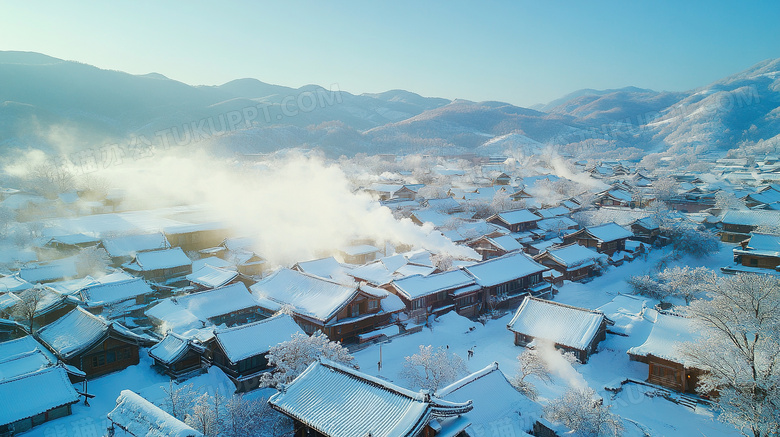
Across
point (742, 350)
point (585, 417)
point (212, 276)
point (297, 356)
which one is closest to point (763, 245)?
point (742, 350)

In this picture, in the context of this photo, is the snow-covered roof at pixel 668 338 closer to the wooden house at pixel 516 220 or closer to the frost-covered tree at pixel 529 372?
the frost-covered tree at pixel 529 372

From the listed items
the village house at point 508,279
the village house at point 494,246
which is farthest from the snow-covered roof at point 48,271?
the village house at point 494,246

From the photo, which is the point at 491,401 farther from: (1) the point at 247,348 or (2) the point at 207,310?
(2) the point at 207,310

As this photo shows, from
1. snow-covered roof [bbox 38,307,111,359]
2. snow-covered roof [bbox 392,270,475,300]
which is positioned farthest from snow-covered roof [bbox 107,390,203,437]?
snow-covered roof [bbox 392,270,475,300]

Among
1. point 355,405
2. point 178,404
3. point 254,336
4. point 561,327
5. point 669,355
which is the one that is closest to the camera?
point 355,405

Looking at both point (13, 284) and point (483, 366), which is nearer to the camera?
point (483, 366)

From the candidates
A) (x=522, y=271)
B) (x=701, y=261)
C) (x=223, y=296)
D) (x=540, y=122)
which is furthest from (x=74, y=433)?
(x=540, y=122)

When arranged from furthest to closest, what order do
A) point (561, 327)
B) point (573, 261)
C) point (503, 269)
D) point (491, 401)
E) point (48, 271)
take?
point (573, 261) < point (503, 269) < point (48, 271) < point (561, 327) < point (491, 401)
